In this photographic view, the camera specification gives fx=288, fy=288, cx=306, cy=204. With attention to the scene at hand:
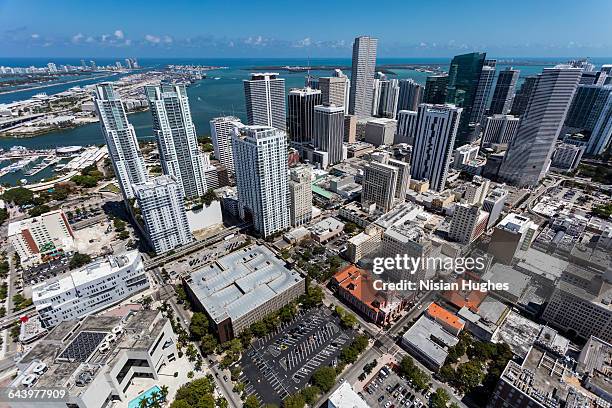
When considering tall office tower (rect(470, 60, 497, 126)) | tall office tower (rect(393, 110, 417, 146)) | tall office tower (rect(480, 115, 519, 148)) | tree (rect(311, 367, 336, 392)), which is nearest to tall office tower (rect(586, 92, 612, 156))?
tall office tower (rect(480, 115, 519, 148))

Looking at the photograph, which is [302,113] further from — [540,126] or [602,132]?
[602,132]

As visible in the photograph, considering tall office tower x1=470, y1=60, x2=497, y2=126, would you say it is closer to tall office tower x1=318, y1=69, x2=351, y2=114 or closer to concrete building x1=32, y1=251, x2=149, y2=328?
tall office tower x1=318, y1=69, x2=351, y2=114

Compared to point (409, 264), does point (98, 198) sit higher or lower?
lower

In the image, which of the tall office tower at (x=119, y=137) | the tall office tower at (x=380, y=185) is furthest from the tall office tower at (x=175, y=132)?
the tall office tower at (x=380, y=185)

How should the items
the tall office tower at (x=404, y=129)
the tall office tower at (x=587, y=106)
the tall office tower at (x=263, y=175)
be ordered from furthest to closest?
the tall office tower at (x=404, y=129), the tall office tower at (x=587, y=106), the tall office tower at (x=263, y=175)

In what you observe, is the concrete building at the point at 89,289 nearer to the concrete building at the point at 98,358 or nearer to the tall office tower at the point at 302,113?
the concrete building at the point at 98,358

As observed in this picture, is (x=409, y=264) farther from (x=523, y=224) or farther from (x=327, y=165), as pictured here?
(x=327, y=165)


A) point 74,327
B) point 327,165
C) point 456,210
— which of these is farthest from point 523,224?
point 74,327
